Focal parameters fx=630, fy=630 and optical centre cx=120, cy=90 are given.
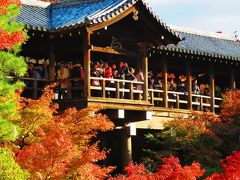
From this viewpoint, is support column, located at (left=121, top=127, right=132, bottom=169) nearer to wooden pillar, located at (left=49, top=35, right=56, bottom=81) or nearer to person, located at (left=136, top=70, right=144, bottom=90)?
person, located at (left=136, top=70, right=144, bottom=90)

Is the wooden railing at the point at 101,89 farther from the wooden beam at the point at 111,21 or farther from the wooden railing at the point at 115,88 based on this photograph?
the wooden beam at the point at 111,21

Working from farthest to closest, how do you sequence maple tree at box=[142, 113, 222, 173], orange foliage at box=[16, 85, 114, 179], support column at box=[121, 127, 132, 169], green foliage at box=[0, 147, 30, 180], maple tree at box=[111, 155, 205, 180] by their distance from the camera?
support column at box=[121, 127, 132, 169]
maple tree at box=[142, 113, 222, 173]
maple tree at box=[111, 155, 205, 180]
orange foliage at box=[16, 85, 114, 179]
green foliage at box=[0, 147, 30, 180]

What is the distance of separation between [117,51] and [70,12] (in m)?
3.01

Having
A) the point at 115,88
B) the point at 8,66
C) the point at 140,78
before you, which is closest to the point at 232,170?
the point at 115,88

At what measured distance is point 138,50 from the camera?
76.2 feet

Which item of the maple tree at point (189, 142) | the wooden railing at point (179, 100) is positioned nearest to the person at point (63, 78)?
the maple tree at point (189, 142)

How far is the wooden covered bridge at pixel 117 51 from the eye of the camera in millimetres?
20594

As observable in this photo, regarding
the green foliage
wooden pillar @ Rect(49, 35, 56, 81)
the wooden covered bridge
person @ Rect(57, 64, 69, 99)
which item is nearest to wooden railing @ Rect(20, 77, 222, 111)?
the wooden covered bridge

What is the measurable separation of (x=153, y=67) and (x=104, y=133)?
13.5ft

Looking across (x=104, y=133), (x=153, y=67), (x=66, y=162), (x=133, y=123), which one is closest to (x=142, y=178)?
(x=66, y=162)

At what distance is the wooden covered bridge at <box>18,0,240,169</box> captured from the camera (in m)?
20.6

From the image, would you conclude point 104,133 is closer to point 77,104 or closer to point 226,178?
point 77,104

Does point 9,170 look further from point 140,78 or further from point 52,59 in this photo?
point 140,78

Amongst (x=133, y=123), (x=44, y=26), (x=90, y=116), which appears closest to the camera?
(x=90, y=116)
